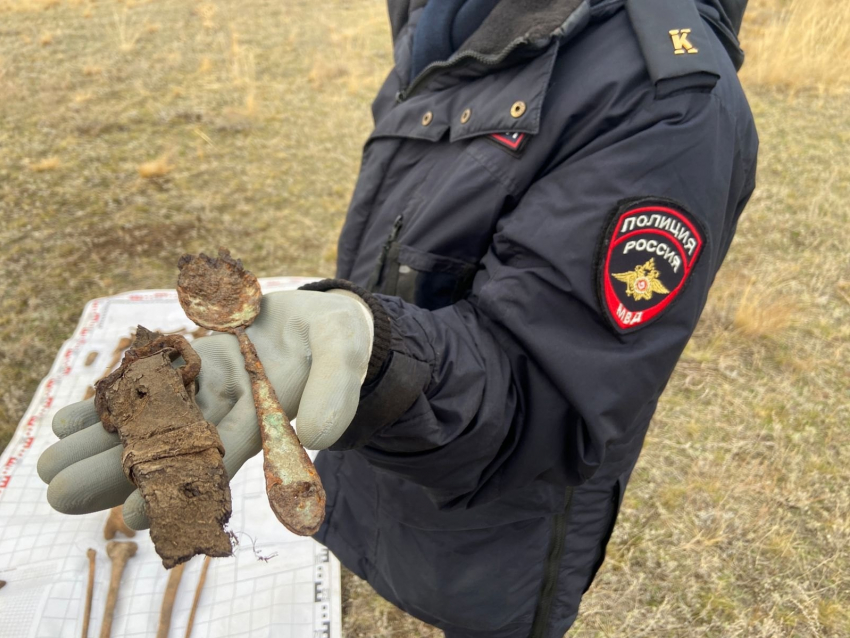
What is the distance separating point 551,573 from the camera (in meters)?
1.59

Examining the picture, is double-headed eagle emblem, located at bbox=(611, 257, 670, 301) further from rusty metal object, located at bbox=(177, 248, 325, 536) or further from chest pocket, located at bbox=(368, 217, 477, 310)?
rusty metal object, located at bbox=(177, 248, 325, 536)

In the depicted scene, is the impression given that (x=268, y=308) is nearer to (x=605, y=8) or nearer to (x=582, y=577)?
(x=605, y=8)

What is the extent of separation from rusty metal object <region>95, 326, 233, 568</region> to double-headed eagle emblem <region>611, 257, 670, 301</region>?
76 centimetres

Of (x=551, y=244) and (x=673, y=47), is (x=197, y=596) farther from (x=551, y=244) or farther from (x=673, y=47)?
(x=673, y=47)

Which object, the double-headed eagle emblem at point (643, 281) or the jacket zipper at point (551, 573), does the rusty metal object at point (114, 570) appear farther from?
the double-headed eagle emblem at point (643, 281)

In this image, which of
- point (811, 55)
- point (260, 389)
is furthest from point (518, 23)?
point (811, 55)

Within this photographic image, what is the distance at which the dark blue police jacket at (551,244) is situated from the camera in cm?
111

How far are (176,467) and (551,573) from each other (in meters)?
1.07

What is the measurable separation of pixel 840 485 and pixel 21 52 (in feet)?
31.7

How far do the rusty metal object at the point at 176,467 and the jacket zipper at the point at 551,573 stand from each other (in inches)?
35.0

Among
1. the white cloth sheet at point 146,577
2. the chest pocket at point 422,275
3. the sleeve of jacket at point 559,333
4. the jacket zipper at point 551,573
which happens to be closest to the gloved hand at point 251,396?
the sleeve of jacket at point 559,333

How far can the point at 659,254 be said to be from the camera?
3.70 ft

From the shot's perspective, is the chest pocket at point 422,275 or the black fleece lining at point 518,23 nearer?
the black fleece lining at point 518,23

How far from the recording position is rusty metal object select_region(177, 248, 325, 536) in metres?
0.92
